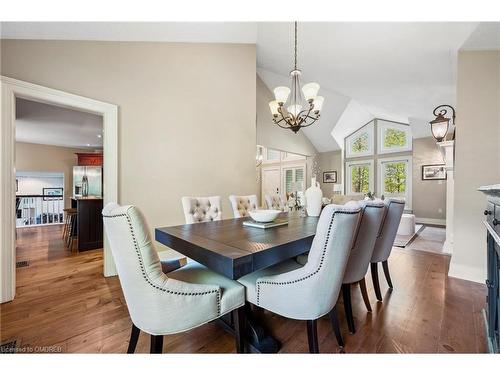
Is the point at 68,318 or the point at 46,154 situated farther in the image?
the point at 46,154

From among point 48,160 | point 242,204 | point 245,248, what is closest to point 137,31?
point 242,204

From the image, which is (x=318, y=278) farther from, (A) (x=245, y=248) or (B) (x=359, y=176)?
(B) (x=359, y=176)

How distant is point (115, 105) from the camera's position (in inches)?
108

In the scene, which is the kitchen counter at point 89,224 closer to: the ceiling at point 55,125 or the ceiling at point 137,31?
the ceiling at point 55,125

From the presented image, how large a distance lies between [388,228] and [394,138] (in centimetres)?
753

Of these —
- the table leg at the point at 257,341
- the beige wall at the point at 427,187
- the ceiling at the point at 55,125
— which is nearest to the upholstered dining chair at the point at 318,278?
the table leg at the point at 257,341

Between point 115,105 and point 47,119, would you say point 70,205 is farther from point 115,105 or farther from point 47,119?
point 115,105

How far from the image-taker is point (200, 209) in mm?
2531

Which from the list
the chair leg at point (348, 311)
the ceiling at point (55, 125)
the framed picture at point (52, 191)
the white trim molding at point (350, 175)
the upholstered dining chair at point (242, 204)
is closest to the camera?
the chair leg at point (348, 311)

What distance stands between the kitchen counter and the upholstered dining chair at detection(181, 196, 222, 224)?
7.07ft

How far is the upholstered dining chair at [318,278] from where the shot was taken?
1.15 meters

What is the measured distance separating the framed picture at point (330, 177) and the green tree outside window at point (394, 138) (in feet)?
6.95
